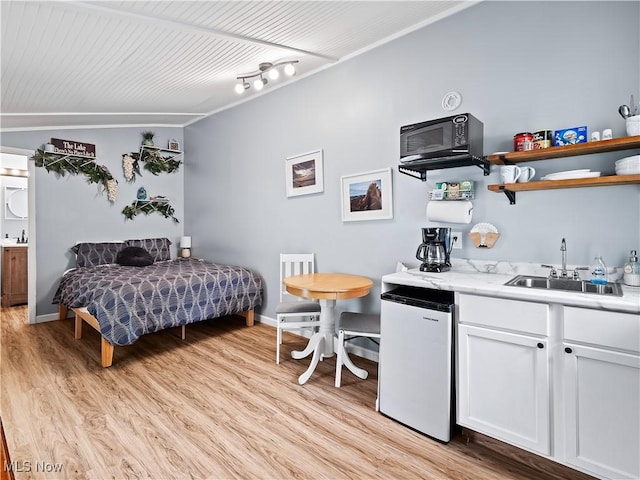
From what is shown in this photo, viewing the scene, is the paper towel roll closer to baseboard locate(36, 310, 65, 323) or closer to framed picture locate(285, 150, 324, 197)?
framed picture locate(285, 150, 324, 197)

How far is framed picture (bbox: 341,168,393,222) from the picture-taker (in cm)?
301

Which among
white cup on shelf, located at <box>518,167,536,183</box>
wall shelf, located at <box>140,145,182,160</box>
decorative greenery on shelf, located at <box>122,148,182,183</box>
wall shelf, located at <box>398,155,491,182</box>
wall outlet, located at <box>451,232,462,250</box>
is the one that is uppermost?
wall shelf, located at <box>140,145,182,160</box>

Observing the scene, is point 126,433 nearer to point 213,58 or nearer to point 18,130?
point 213,58

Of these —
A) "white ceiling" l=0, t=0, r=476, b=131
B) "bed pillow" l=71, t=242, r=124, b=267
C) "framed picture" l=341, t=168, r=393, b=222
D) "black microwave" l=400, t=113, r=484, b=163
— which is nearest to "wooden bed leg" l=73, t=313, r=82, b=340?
"bed pillow" l=71, t=242, r=124, b=267

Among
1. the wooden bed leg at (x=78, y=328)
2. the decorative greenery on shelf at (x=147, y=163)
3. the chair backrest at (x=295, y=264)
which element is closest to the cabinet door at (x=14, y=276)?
the decorative greenery on shelf at (x=147, y=163)

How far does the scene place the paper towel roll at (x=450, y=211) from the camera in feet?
8.13

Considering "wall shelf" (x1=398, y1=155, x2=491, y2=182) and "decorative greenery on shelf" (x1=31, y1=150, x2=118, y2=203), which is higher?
"decorative greenery on shelf" (x1=31, y1=150, x2=118, y2=203)

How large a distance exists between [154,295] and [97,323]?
51cm

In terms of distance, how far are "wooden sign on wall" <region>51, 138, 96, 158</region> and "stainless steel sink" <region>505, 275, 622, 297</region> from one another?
5.12 meters

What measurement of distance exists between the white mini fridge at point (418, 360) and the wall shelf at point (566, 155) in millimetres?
785

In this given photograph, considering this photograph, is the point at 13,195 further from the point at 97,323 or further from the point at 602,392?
the point at 602,392

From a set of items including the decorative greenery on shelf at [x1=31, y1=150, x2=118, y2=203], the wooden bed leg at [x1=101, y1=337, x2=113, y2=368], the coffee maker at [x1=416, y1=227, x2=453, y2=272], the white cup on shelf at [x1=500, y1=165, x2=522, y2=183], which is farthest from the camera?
the decorative greenery on shelf at [x1=31, y1=150, x2=118, y2=203]

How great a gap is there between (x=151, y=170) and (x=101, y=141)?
721 mm

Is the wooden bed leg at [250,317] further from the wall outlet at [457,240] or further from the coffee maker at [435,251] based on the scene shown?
the wall outlet at [457,240]
